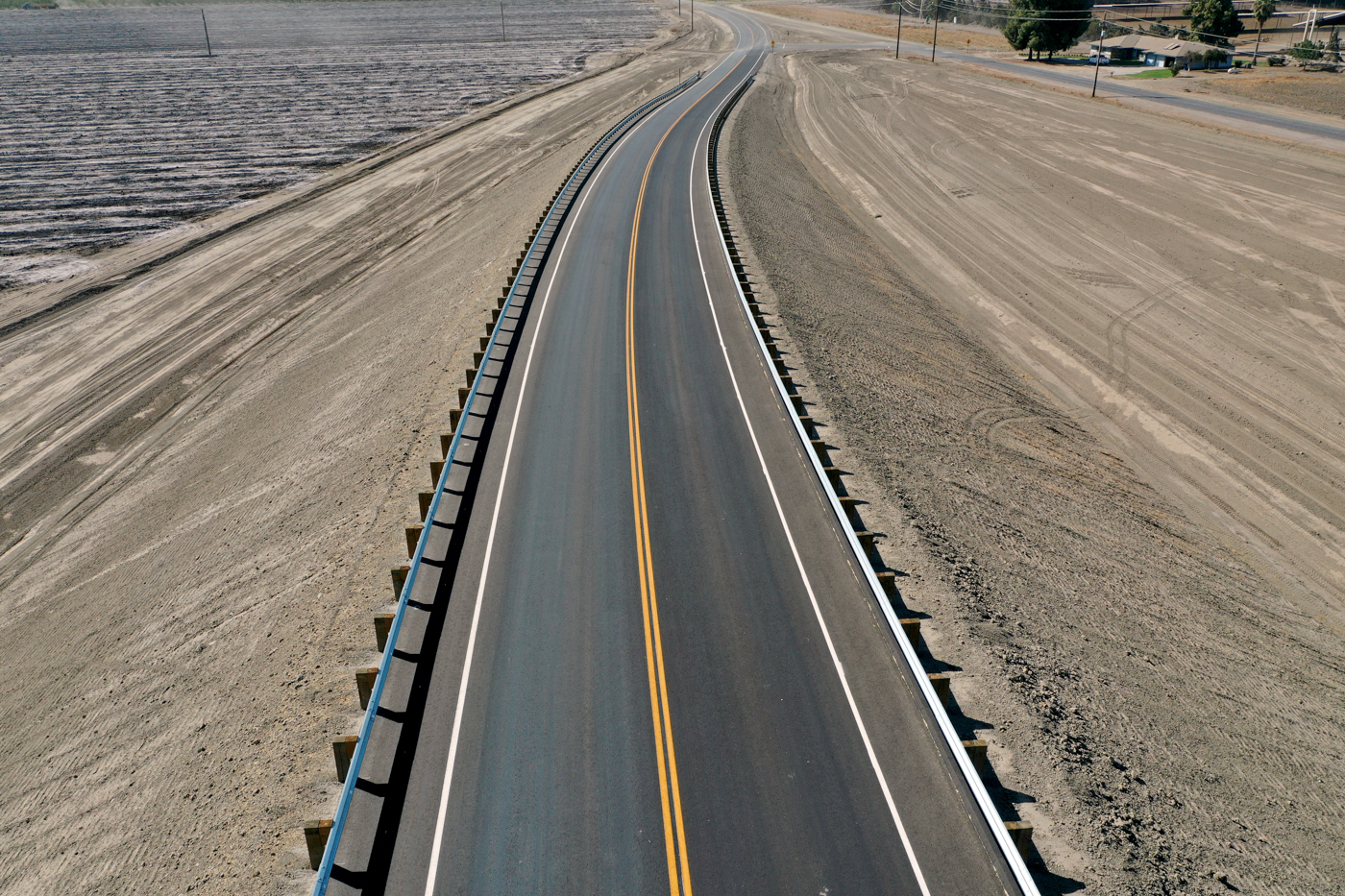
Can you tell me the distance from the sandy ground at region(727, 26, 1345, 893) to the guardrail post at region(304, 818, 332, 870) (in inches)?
349

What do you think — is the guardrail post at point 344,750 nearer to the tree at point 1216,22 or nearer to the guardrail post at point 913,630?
the guardrail post at point 913,630

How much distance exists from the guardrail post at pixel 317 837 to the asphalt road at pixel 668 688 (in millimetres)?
700

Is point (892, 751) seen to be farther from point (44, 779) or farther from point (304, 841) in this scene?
point (44, 779)

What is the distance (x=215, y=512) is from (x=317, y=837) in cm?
1428

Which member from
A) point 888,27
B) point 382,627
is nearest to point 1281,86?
point 888,27

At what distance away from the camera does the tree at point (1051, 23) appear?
9068 centimetres

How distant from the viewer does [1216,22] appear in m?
92.6

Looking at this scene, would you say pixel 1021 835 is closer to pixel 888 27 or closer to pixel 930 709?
pixel 930 709

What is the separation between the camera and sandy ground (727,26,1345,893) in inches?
488

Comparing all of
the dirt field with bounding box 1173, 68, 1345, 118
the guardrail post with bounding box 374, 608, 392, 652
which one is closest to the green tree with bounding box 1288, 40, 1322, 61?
the dirt field with bounding box 1173, 68, 1345, 118

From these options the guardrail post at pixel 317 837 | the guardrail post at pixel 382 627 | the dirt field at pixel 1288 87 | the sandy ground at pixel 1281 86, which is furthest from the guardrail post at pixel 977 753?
the dirt field at pixel 1288 87

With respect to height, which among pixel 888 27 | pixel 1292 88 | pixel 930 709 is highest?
pixel 888 27

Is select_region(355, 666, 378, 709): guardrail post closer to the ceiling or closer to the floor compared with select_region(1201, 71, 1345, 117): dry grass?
closer to the floor

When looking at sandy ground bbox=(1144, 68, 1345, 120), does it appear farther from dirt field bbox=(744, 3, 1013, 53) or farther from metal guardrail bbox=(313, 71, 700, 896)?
A: metal guardrail bbox=(313, 71, 700, 896)
